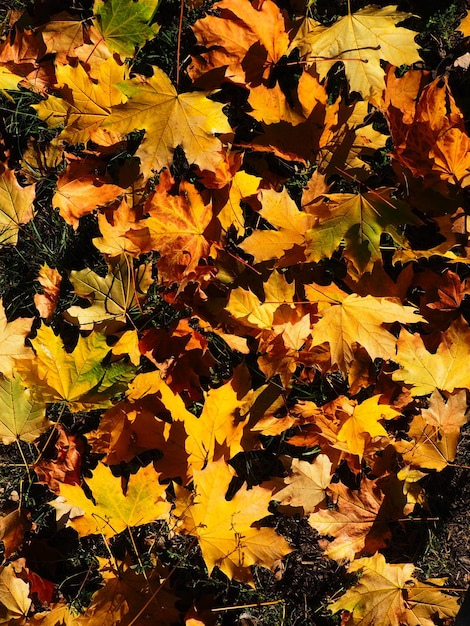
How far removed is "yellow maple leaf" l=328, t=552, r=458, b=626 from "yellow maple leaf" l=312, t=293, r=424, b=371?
30.4 inches

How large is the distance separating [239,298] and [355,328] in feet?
1.29

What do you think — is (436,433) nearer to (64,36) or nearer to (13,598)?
(13,598)

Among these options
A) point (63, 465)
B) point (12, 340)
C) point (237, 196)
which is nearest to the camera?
point (237, 196)

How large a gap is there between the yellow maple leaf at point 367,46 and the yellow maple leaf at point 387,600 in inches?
64.4

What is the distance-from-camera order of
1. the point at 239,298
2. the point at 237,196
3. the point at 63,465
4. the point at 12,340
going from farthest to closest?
the point at 63,465, the point at 12,340, the point at 237,196, the point at 239,298

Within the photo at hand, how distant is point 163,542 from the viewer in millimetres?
2414

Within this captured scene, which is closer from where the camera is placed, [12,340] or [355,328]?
[355,328]

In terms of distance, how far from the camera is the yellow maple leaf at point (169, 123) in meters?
1.85

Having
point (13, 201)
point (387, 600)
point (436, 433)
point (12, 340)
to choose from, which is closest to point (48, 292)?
point (12, 340)

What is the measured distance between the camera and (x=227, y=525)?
1.92 m

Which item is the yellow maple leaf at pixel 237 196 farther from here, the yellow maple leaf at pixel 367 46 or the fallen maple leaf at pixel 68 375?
the fallen maple leaf at pixel 68 375

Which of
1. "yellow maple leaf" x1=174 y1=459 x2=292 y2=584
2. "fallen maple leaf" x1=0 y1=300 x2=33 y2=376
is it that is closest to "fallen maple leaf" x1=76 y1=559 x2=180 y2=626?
"yellow maple leaf" x1=174 y1=459 x2=292 y2=584

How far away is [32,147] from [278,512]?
70.6 inches

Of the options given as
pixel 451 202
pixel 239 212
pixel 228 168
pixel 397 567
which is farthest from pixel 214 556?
pixel 451 202
